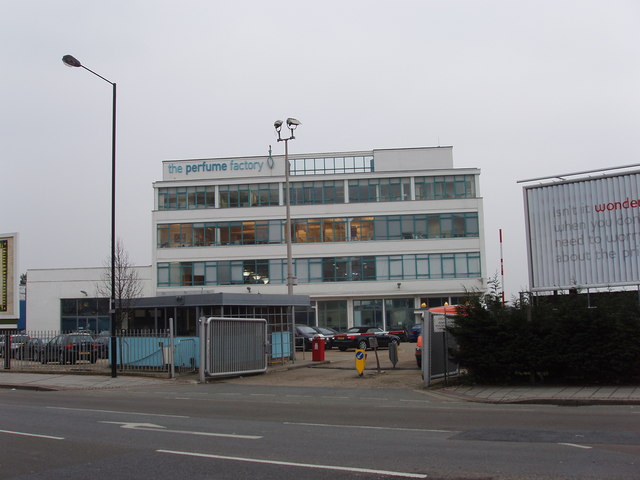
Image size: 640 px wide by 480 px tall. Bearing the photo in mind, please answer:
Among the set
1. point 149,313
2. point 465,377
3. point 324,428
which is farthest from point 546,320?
point 149,313

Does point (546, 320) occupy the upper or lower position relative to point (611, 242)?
lower

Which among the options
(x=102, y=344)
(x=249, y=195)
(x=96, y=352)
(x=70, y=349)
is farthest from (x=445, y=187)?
(x=70, y=349)

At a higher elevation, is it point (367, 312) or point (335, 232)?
point (335, 232)

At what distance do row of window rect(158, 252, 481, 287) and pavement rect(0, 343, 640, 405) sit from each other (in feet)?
87.5

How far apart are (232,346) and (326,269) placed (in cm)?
3468

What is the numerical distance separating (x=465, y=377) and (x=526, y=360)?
1892 mm

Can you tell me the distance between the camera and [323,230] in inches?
2266

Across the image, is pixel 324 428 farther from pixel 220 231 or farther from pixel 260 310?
pixel 220 231

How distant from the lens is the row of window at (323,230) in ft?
184

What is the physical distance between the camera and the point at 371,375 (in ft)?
72.1

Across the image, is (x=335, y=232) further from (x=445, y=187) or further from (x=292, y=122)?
(x=292, y=122)

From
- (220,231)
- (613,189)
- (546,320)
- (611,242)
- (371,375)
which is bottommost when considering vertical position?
(371,375)

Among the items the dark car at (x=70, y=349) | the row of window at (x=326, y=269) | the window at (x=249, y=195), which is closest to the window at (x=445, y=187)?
the row of window at (x=326, y=269)

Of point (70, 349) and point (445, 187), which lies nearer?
point (70, 349)
